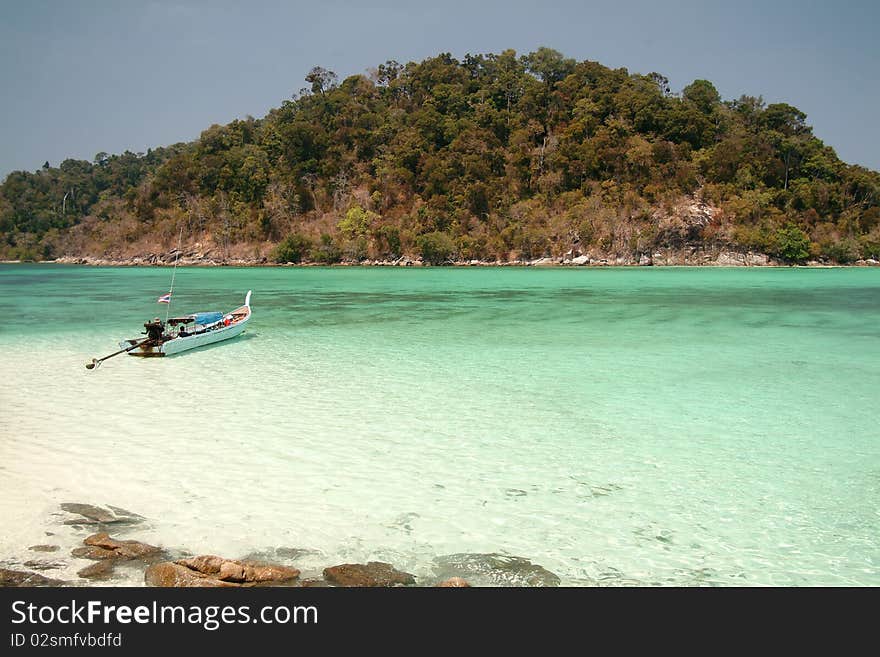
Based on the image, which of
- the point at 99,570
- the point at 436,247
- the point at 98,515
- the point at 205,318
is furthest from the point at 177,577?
the point at 436,247

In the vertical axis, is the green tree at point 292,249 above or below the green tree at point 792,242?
below

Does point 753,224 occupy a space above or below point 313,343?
above

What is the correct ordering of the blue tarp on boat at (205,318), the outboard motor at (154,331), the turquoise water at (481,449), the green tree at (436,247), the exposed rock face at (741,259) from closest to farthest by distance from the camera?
the turquoise water at (481,449), the outboard motor at (154,331), the blue tarp on boat at (205,318), the exposed rock face at (741,259), the green tree at (436,247)

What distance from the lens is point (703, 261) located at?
220 ft

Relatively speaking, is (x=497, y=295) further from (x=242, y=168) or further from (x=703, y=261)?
(x=242, y=168)

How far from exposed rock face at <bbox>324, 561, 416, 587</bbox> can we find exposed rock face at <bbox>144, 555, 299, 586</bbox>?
0.28 m

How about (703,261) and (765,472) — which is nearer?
(765,472)

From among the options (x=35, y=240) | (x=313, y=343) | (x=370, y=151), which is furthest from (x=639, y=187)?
(x=35, y=240)

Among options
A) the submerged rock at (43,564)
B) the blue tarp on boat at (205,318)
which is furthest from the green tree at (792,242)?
the submerged rock at (43,564)

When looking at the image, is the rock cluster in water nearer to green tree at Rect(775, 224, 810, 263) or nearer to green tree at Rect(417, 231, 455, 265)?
green tree at Rect(417, 231, 455, 265)

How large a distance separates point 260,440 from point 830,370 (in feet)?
34.7

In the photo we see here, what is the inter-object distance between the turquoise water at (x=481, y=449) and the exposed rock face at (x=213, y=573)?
399 mm

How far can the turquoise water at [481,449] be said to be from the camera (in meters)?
5.26

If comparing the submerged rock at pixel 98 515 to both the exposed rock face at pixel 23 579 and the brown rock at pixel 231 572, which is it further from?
the brown rock at pixel 231 572
